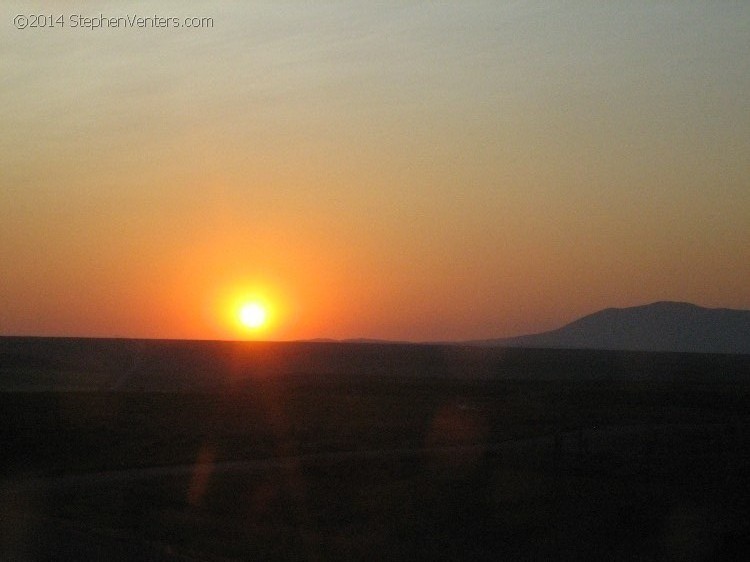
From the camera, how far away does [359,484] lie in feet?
67.3

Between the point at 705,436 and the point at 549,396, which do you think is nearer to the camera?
the point at 705,436

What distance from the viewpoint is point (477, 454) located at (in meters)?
25.3

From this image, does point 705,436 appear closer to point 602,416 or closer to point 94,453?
point 602,416

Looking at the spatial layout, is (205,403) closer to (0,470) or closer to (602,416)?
(602,416)

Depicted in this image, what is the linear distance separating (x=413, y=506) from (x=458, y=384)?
2013 inches

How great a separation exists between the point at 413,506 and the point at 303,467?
18.2ft

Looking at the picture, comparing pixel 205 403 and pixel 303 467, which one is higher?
pixel 205 403

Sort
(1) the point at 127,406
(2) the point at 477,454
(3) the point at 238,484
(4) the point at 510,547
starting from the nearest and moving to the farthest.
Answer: (4) the point at 510,547
(3) the point at 238,484
(2) the point at 477,454
(1) the point at 127,406

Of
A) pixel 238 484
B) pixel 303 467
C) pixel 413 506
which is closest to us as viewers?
pixel 413 506

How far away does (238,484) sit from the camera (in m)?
20.3

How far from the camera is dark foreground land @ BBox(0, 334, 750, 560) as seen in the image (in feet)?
48.9

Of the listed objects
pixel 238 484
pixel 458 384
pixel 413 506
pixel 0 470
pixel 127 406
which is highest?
pixel 458 384

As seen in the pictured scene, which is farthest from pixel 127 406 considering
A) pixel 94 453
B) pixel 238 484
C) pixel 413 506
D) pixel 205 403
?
pixel 413 506

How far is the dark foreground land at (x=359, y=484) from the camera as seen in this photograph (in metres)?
14.9
